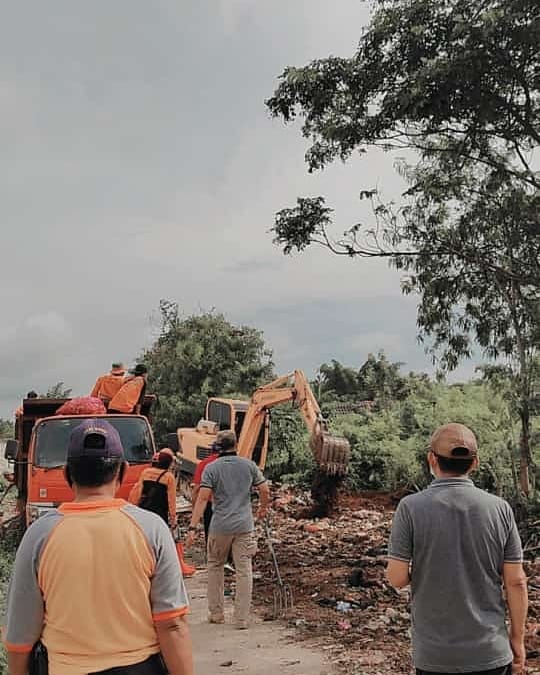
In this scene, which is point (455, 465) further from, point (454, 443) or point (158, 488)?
point (158, 488)

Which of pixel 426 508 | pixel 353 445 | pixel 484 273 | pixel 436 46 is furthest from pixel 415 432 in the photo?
pixel 426 508

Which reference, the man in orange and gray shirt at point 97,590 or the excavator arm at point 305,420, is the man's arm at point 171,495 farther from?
the man in orange and gray shirt at point 97,590

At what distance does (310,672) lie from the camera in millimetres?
7398

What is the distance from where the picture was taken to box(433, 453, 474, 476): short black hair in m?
4.15

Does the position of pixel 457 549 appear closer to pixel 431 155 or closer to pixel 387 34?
pixel 387 34

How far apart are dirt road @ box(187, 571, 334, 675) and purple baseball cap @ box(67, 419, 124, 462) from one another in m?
4.83

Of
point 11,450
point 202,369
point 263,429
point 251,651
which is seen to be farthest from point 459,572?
point 202,369

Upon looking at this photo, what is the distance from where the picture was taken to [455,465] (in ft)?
13.6

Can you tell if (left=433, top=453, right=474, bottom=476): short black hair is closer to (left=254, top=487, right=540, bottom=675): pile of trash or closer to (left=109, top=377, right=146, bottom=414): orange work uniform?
(left=254, top=487, right=540, bottom=675): pile of trash

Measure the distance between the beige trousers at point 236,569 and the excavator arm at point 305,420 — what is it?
20.8 ft

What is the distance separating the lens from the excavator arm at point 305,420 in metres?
15.5

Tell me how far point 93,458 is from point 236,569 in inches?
244

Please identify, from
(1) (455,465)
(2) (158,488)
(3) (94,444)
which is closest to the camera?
(3) (94,444)

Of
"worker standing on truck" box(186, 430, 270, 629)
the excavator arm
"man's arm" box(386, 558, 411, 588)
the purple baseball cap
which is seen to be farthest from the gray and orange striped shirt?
the excavator arm
